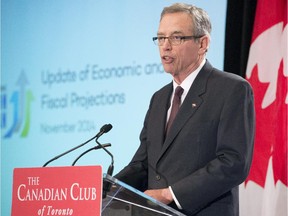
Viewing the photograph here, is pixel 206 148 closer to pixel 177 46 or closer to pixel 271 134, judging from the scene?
pixel 177 46

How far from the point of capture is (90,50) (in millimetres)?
5562

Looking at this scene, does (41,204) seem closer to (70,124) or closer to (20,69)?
(70,124)

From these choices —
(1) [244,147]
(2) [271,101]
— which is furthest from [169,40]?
(2) [271,101]

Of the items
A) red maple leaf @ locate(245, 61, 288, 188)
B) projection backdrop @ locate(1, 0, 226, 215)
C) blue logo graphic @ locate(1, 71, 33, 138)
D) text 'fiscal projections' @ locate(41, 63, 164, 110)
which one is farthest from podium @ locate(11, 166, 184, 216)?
blue logo graphic @ locate(1, 71, 33, 138)

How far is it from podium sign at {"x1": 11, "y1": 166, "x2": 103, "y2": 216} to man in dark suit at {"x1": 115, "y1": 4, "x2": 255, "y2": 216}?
47 centimetres

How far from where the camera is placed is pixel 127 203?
2.71m

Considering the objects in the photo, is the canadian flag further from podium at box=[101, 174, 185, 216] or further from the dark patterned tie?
podium at box=[101, 174, 185, 216]

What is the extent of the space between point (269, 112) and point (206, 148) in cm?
141

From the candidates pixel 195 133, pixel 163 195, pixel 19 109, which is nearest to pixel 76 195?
pixel 163 195

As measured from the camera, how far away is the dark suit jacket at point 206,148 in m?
2.94

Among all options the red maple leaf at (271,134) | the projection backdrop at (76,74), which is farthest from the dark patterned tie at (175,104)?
the projection backdrop at (76,74)

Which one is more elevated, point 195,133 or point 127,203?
point 195,133

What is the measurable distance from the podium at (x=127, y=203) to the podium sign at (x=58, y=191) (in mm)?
81

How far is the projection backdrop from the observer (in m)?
5.07
